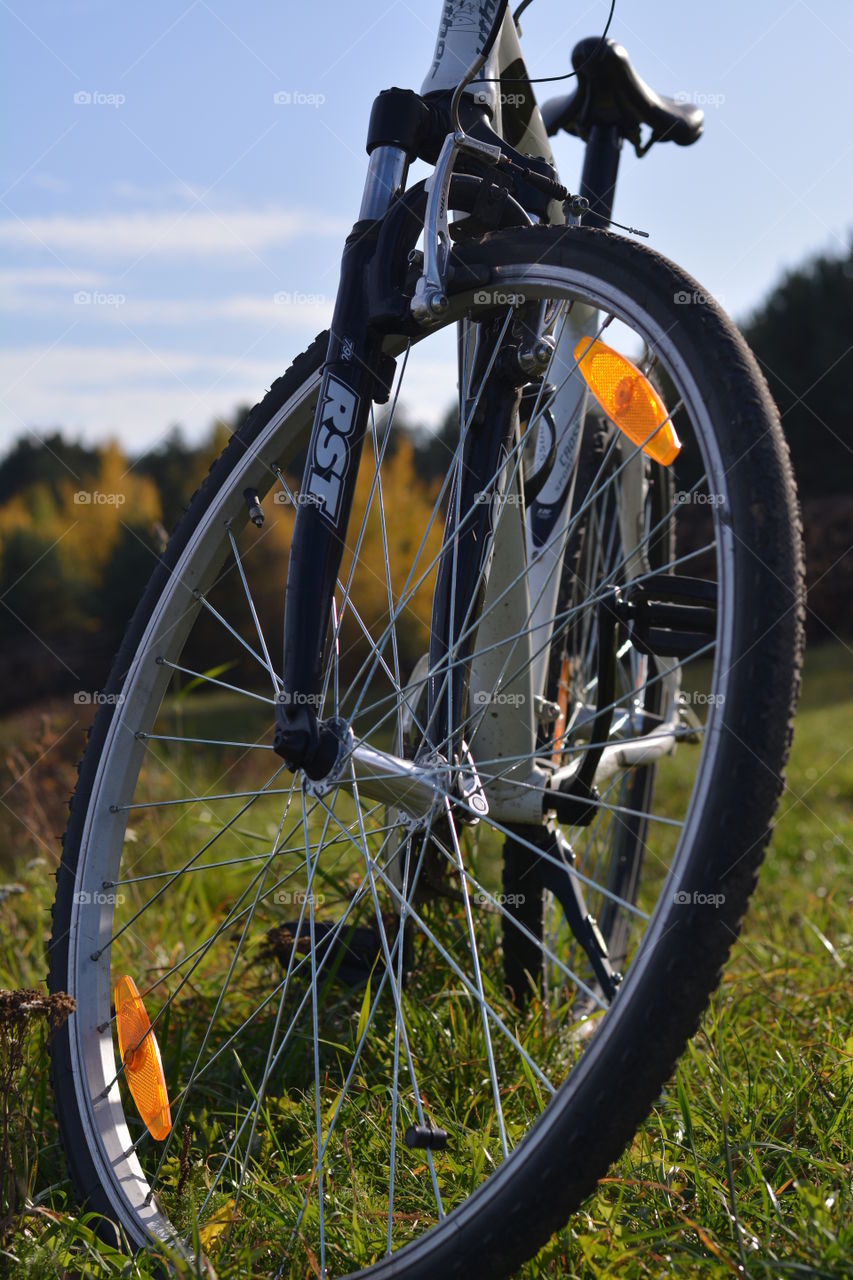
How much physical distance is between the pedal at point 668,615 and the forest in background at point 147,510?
9123 millimetres

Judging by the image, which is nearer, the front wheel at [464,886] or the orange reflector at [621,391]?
A: the front wheel at [464,886]

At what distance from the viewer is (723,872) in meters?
0.95

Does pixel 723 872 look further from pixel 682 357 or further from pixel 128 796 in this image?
→ pixel 128 796

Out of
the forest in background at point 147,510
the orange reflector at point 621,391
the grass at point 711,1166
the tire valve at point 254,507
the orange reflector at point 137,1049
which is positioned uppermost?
the forest in background at point 147,510

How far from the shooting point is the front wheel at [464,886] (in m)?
0.99

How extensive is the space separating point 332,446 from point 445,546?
203 mm

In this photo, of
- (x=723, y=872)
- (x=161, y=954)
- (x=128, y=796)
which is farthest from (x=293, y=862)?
(x=723, y=872)

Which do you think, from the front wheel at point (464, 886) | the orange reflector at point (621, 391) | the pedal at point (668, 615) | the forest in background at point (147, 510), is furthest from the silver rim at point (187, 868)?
the forest in background at point (147, 510)

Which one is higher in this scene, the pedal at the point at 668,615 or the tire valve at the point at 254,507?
the tire valve at the point at 254,507

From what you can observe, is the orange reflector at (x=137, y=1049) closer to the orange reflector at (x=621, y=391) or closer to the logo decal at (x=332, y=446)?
the logo decal at (x=332, y=446)

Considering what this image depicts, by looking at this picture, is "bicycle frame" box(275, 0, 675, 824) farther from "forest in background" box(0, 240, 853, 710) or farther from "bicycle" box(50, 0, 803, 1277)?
"forest in background" box(0, 240, 853, 710)

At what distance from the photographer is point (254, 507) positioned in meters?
1.67

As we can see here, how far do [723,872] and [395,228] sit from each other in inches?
35.1

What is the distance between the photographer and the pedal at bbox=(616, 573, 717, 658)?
1.41 metres
